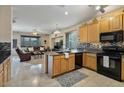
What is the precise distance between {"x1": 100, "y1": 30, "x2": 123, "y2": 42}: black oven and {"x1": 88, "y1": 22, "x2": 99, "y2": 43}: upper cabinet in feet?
1.06

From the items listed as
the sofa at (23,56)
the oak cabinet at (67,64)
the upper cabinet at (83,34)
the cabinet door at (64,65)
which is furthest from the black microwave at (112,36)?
the sofa at (23,56)

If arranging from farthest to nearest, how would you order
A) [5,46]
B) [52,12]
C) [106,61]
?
1. [52,12]
2. [106,61]
3. [5,46]

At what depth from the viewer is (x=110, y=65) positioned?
3656 mm

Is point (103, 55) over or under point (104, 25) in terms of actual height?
under

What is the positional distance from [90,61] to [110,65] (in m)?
1.07

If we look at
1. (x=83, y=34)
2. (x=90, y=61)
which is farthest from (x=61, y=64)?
(x=83, y=34)

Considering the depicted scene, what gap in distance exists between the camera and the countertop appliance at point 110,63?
336 cm

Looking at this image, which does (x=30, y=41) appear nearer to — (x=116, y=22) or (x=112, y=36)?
(x=112, y=36)

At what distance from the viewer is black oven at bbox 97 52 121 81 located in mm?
3355

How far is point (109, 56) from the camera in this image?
3.66 meters

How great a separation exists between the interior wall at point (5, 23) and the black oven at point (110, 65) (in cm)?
312
